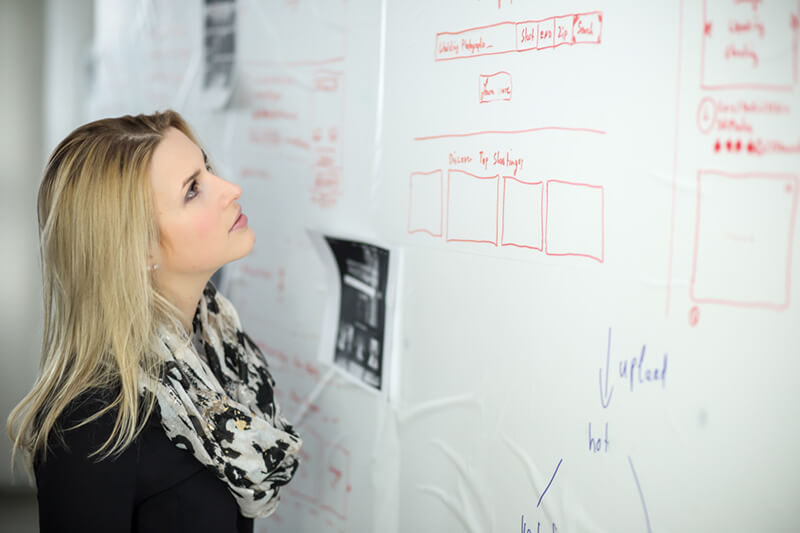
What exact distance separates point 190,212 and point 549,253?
52 cm

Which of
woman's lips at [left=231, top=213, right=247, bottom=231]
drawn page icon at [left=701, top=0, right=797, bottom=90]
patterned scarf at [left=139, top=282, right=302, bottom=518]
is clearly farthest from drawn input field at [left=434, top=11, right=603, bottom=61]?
patterned scarf at [left=139, top=282, right=302, bottom=518]

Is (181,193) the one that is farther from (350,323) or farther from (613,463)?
(613,463)

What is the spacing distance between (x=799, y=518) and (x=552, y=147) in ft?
1.57

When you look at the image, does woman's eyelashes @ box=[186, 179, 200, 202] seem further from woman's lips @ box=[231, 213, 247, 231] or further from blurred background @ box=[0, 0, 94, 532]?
blurred background @ box=[0, 0, 94, 532]

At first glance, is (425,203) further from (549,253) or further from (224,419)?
(224,419)

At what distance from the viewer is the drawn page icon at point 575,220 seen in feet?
2.72

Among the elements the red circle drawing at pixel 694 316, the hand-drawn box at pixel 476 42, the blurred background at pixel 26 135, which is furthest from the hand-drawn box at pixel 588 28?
the blurred background at pixel 26 135

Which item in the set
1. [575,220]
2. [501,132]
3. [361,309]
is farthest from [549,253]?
[361,309]

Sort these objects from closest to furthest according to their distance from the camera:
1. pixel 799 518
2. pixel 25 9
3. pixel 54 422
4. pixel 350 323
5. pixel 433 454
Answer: pixel 799 518 < pixel 54 422 < pixel 433 454 < pixel 350 323 < pixel 25 9

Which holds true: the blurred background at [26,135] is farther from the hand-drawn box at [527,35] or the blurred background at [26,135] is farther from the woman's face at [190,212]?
the hand-drawn box at [527,35]

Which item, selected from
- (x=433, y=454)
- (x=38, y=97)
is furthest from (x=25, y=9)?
(x=433, y=454)

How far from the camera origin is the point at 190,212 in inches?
41.0

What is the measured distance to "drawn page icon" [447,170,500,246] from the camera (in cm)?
97

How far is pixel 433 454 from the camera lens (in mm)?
1106
